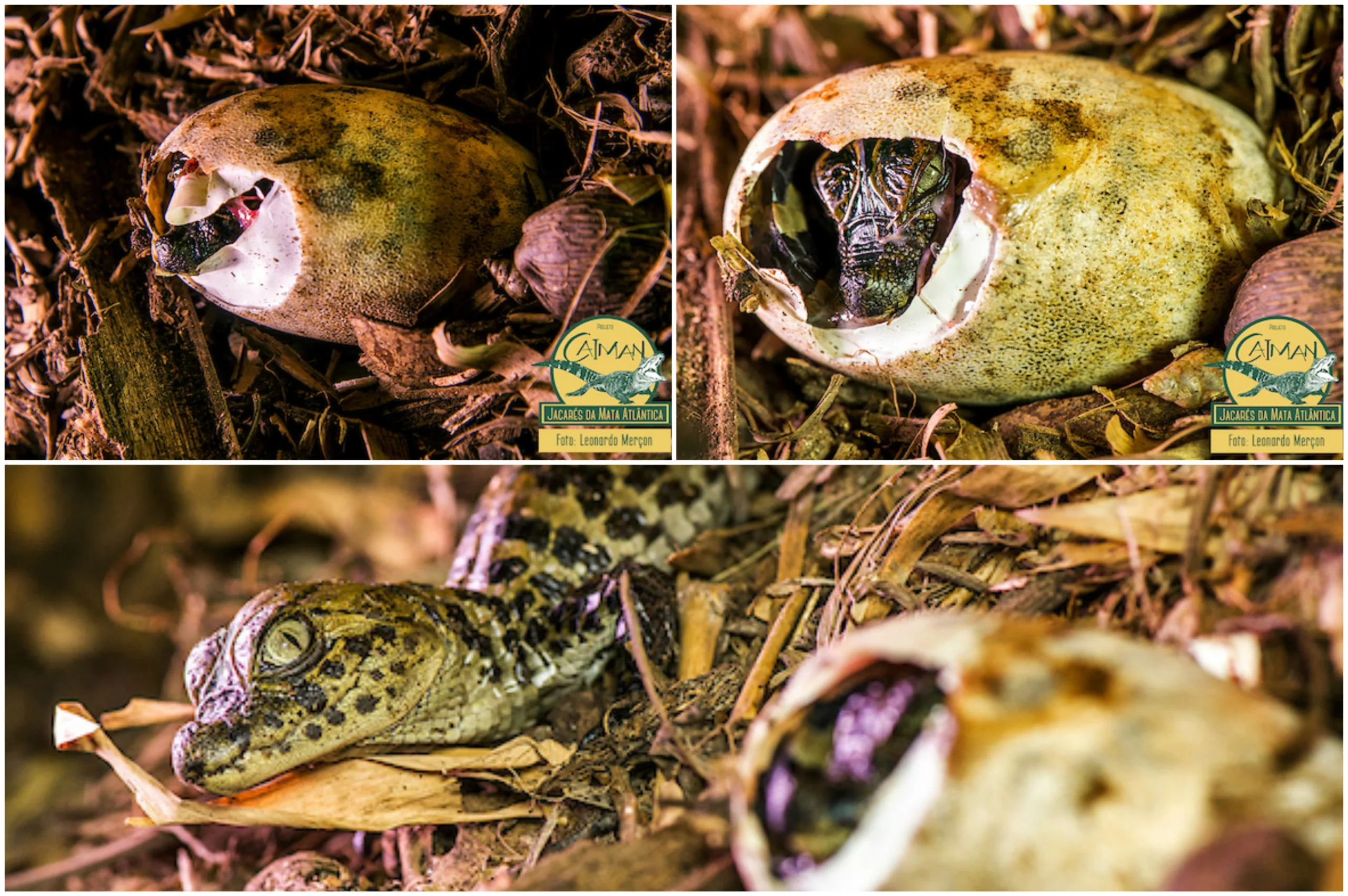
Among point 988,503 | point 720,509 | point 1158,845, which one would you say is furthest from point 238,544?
point 1158,845

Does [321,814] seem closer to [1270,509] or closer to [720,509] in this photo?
[720,509]

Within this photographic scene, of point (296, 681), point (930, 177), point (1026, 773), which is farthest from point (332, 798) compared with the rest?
point (930, 177)

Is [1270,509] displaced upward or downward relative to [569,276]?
downward

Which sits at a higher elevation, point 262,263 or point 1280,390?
point 262,263

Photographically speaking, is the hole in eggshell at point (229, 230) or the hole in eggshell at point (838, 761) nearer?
the hole in eggshell at point (838, 761)

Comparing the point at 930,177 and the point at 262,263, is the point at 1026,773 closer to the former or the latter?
the point at 930,177

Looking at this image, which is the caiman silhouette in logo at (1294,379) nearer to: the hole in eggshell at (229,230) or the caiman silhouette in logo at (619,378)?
A: the caiman silhouette in logo at (619,378)

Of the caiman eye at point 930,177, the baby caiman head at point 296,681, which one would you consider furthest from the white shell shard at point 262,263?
the caiman eye at point 930,177
